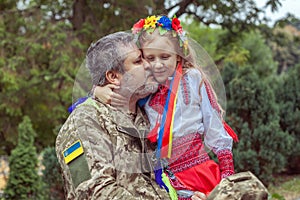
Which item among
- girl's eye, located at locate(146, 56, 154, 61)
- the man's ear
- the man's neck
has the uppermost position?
girl's eye, located at locate(146, 56, 154, 61)

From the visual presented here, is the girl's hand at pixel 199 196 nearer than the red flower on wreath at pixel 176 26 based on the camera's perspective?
Yes

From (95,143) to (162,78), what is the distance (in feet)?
1.74

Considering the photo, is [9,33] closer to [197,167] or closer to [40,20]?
[40,20]

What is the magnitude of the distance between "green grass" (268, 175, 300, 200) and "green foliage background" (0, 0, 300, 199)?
21 centimetres

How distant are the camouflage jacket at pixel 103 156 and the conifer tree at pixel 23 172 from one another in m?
5.10

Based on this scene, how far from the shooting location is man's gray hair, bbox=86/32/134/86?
2.21m

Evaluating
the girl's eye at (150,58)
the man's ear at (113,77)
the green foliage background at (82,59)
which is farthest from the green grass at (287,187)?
the man's ear at (113,77)

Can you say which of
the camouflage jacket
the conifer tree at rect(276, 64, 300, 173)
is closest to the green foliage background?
the conifer tree at rect(276, 64, 300, 173)

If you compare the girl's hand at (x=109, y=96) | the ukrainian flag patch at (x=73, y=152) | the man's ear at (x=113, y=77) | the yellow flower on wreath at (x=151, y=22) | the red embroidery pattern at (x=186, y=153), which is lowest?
the red embroidery pattern at (x=186, y=153)

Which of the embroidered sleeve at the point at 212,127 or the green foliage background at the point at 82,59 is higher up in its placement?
the green foliage background at the point at 82,59

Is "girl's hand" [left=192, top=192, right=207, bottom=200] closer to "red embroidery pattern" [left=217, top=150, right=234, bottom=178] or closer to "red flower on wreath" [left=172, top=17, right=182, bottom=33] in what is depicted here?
"red embroidery pattern" [left=217, top=150, right=234, bottom=178]

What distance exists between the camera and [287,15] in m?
7.71

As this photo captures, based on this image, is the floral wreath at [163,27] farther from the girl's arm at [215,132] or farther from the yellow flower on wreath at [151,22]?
the girl's arm at [215,132]

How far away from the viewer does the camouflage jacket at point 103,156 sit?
6.30 ft
